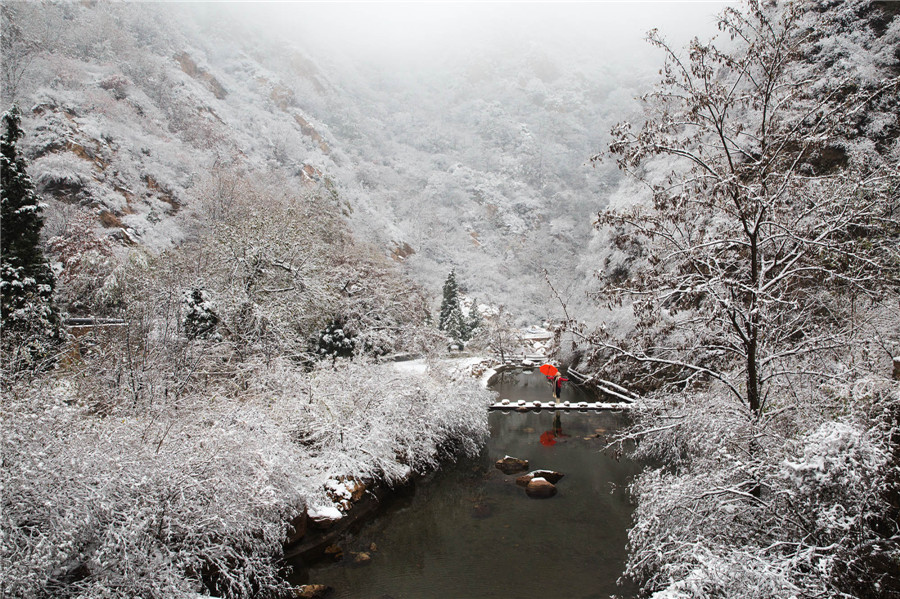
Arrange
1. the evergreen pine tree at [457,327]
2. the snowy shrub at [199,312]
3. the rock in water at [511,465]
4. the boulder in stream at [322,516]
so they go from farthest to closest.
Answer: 1. the evergreen pine tree at [457,327]
2. the snowy shrub at [199,312]
3. the rock in water at [511,465]
4. the boulder in stream at [322,516]

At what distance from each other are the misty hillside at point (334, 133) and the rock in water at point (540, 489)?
1961 centimetres

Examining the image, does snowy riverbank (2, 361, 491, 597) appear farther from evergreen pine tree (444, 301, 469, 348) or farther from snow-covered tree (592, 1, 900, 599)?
evergreen pine tree (444, 301, 469, 348)

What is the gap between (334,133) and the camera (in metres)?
57.3

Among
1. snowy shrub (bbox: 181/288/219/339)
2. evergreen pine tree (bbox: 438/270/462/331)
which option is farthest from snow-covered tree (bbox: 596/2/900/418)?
evergreen pine tree (bbox: 438/270/462/331)

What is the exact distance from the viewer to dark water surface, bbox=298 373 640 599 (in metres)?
6.46

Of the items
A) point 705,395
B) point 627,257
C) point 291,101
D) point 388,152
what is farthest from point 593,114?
point 705,395

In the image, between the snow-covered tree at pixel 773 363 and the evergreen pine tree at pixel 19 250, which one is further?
the evergreen pine tree at pixel 19 250

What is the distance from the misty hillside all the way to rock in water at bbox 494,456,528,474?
60.9 ft

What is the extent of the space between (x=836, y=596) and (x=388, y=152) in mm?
65794

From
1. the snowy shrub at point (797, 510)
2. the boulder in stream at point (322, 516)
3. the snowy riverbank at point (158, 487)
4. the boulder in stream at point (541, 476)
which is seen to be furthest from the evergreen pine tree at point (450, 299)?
the snowy shrub at point (797, 510)

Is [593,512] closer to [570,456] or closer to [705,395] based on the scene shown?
[570,456]

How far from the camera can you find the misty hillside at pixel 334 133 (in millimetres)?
22594

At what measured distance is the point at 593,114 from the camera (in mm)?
77188

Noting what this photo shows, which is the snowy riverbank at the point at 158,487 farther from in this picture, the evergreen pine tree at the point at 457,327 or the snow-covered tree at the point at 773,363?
the evergreen pine tree at the point at 457,327
